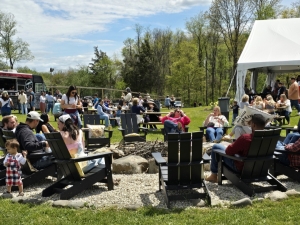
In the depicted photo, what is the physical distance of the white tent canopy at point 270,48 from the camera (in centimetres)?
1424

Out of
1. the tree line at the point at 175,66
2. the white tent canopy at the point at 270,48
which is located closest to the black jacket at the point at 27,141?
the white tent canopy at the point at 270,48

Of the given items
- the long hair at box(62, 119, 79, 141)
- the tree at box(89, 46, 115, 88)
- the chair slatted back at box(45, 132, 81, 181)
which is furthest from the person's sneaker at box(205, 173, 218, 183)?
the tree at box(89, 46, 115, 88)

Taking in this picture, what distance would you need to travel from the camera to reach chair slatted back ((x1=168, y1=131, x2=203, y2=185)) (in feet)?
14.7

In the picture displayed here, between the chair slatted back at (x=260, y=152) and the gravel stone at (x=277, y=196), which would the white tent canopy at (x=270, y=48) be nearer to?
the chair slatted back at (x=260, y=152)

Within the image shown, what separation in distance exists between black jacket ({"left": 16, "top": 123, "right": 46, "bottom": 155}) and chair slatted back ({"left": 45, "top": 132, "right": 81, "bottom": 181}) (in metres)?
0.66

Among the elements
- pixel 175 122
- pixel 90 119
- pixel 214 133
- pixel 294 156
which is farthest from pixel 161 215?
pixel 90 119

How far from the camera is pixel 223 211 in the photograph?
4117 millimetres

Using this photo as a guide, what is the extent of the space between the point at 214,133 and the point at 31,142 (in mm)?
4460

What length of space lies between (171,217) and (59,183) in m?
1.87

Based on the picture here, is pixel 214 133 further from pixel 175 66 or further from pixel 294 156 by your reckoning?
pixel 175 66

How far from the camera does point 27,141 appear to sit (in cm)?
549

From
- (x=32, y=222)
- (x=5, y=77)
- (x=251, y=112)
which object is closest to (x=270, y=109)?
(x=251, y=112)

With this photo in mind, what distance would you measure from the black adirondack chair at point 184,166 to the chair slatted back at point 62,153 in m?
1.19

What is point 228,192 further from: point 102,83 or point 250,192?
point 102,83
